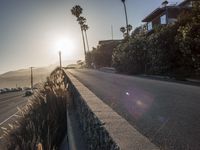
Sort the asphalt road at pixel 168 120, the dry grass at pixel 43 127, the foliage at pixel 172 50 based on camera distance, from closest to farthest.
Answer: the asphalt road at pixel 168 120 → the dry grass at pixel 43 127 → the foliage at pixel 172 50

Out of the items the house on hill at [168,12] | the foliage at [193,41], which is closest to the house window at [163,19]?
the house on hill at [168,12]

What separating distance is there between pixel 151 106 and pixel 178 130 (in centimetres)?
372

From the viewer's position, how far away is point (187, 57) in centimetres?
2491

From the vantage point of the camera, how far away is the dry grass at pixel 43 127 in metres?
7.67

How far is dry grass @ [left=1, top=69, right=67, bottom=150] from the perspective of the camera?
7.67m

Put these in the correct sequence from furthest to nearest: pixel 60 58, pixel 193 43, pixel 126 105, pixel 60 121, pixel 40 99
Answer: pixel 60 58, pixel 193 43, pixel 40 99, pixel 126 105, pixel 60 121

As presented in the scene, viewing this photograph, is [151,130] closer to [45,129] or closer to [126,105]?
[45,129]

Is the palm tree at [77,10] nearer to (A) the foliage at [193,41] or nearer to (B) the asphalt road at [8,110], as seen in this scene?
(B) the asphalt road at [8,110]

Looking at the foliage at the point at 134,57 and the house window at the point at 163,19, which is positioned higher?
the house window at the point at 163,19

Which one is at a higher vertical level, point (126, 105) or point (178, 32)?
point (178, 32)

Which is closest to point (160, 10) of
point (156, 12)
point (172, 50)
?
point (156, 12)

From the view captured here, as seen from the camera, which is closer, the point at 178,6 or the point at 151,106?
the point at 151,106

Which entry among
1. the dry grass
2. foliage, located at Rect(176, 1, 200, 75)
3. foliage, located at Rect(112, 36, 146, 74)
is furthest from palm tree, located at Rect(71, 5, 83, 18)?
the dry grass

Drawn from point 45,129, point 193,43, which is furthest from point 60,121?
point 193,43
